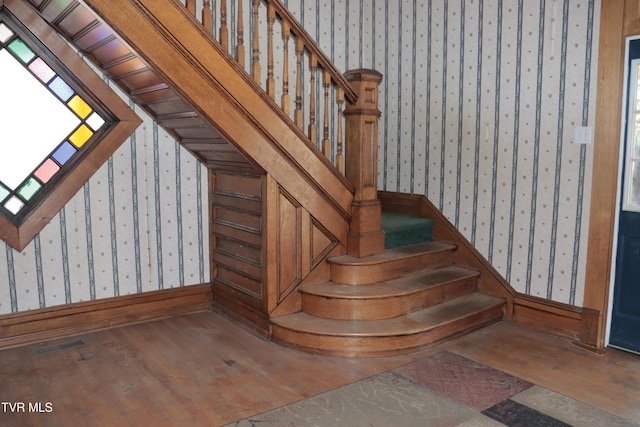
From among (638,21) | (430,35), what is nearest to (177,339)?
(430,35)

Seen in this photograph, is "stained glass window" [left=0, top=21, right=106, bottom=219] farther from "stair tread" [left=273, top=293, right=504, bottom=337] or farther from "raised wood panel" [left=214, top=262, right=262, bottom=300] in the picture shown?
"stair tread" [left=273, top=293, right=504, bottom=337]

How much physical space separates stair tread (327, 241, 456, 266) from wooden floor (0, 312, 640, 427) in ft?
2.35

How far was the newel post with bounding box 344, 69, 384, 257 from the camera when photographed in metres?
3.58

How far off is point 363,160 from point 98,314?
7.22ft

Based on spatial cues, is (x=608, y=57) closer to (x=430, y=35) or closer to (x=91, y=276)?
(x=430, y=35)

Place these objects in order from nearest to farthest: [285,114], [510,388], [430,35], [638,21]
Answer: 1. [510,388]
2. [638,21]
3. [285,114]
4. [430,35]

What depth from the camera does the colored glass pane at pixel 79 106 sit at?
3523 mm

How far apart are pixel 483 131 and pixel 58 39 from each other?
3.10m

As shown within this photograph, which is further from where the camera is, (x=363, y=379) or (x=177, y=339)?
(x=177, y=339)

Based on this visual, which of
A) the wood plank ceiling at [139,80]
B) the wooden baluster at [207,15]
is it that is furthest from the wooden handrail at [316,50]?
the wood plank ceiling at [139,80]

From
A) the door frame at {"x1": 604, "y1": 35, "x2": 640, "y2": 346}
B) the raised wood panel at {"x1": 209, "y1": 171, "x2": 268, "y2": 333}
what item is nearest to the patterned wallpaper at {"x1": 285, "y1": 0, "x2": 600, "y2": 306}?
the door frame at {"x1": 604, "y1": 35, "x2": 640, "y2": 346}

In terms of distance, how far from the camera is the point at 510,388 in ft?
9.23

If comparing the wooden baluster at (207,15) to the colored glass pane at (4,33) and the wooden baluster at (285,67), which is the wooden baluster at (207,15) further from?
the colored glass pane at (4,33)

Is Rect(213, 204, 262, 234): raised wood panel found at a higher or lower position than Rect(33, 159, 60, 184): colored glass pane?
lower
